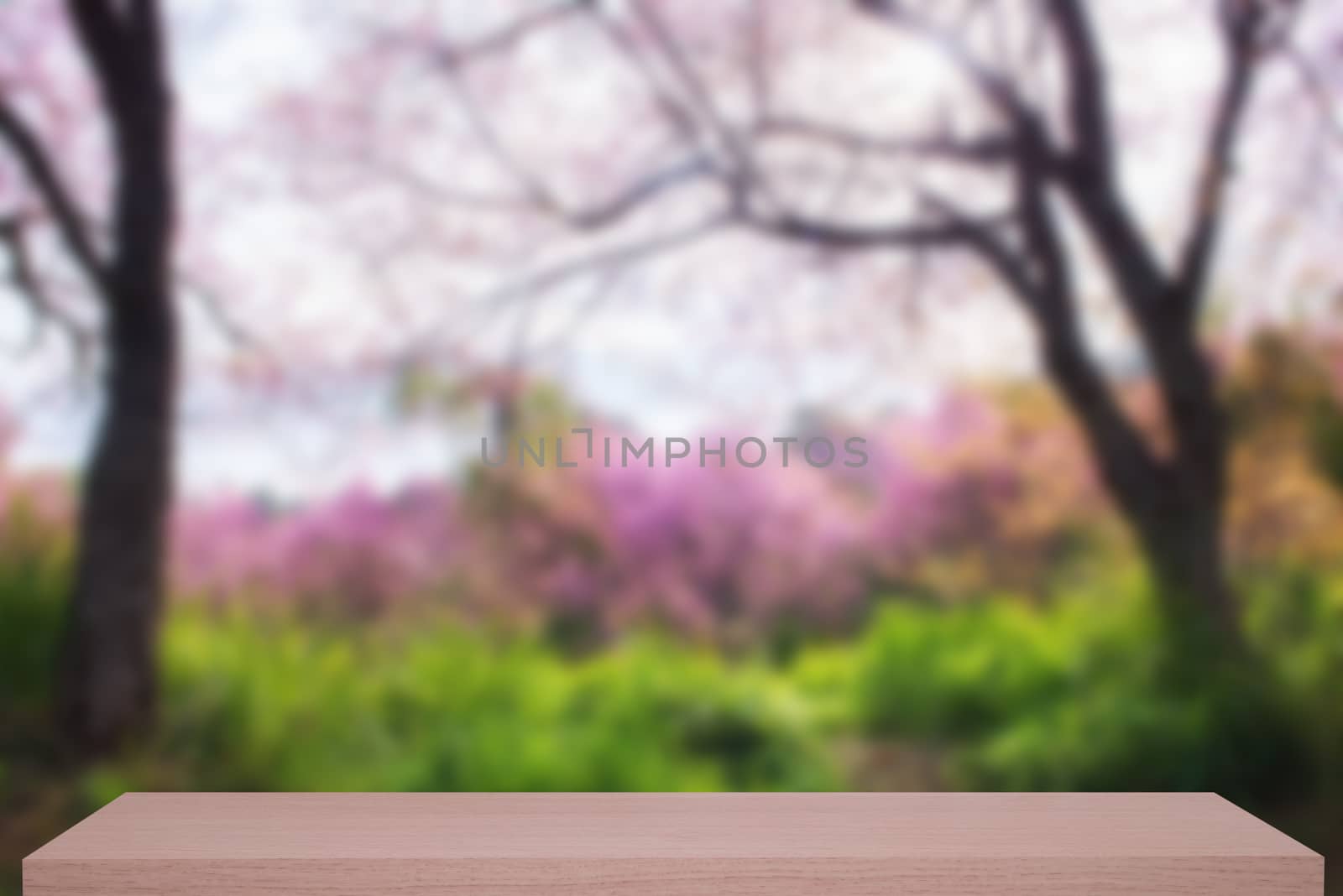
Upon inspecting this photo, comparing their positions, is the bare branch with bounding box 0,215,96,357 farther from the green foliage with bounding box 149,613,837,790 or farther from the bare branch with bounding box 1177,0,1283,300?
the bare branch with bounding box 1177,0,1283,300

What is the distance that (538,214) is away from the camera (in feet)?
7.45

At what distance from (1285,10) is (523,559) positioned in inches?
75.1

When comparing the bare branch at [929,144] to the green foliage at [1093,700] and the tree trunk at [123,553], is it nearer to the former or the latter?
the green foliage at [1093,700]

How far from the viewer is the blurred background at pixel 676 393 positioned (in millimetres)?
2207

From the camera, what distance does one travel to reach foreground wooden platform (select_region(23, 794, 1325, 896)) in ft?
5.65

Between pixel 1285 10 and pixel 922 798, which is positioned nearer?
pixel 922 798

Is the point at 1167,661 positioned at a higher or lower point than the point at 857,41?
lower

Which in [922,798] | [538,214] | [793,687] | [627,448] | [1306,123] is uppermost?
[1306,123]

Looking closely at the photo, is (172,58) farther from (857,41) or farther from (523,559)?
(857,41)

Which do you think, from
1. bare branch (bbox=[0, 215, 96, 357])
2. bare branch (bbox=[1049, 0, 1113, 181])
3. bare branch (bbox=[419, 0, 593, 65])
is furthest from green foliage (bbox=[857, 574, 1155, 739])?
bare branch (bbox=[0, 215, 96, 357])

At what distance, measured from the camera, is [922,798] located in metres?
2.13

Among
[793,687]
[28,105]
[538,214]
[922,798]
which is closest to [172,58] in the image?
[28,105]

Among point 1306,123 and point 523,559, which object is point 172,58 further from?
point 1306,123

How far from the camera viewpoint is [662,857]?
5.71ft
